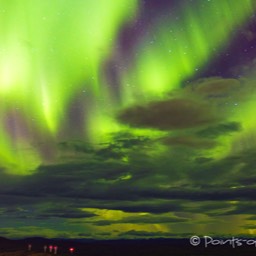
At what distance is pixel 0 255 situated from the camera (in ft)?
393

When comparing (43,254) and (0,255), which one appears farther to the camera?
(0,255)

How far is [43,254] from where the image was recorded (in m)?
93.9

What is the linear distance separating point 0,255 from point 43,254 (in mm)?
31173
